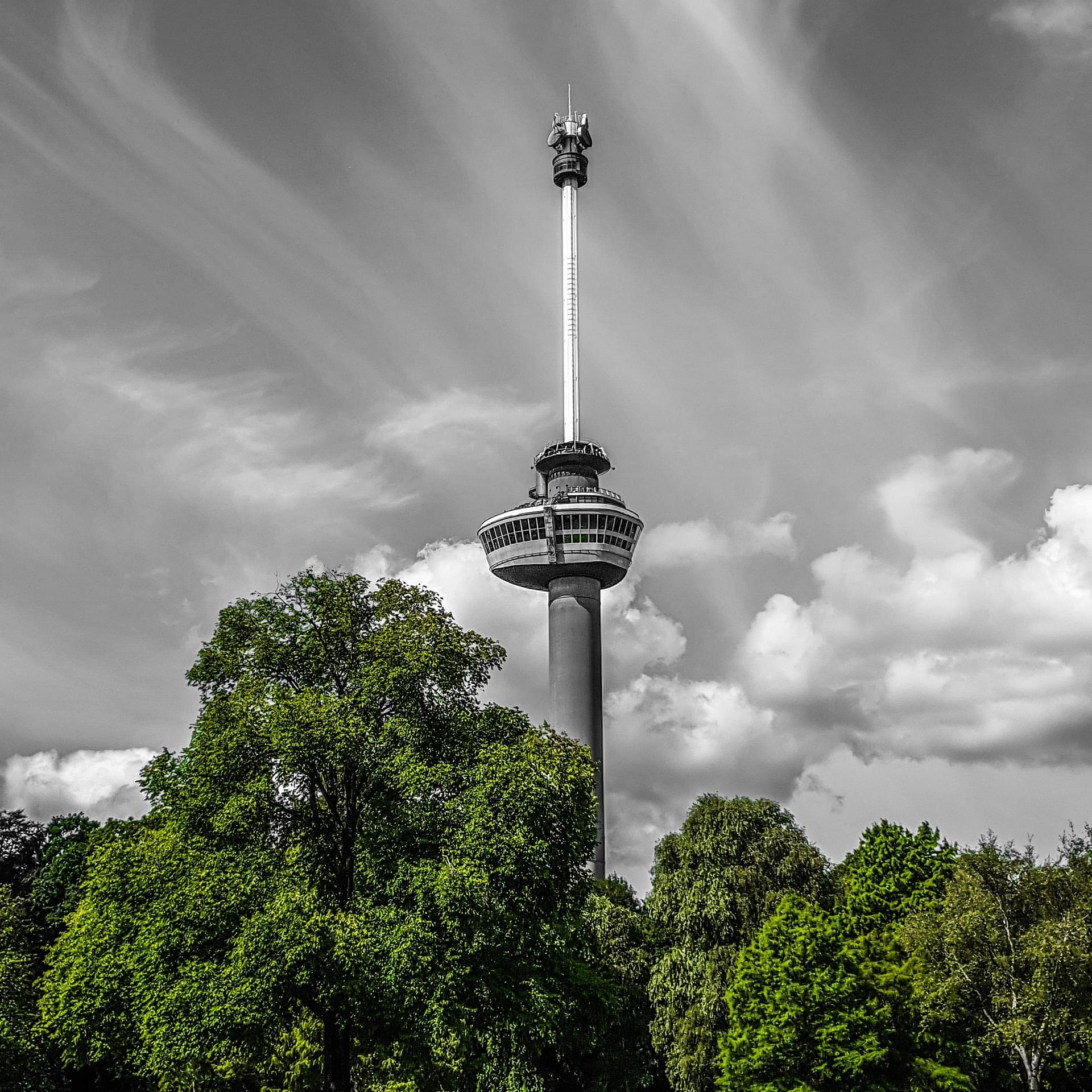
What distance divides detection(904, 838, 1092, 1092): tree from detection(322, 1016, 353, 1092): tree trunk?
21725mm

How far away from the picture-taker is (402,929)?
92.4 feet

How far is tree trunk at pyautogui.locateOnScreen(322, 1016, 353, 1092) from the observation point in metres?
31.2

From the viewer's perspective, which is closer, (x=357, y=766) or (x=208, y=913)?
(x=208, y=913)

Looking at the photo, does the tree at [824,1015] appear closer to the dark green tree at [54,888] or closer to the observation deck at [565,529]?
the dark green tree at [54,888]

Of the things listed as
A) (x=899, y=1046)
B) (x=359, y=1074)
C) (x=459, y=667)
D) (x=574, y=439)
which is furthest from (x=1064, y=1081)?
(x=574, y=439)

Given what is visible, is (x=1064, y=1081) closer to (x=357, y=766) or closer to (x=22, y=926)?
(x=357, y=766)

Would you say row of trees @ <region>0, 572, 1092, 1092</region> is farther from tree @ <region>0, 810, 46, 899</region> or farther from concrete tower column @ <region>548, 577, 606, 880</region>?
concrete tower column @ <region>548, 577, 606, 880</region>

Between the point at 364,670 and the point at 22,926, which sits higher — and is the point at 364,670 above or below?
above

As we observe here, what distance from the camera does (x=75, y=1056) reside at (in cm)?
3481

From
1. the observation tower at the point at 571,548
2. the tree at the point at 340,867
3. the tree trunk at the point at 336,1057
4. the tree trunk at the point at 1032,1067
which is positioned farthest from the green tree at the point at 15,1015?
the observation tower at the point at 571,548

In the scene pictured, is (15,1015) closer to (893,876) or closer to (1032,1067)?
(1032,1067)

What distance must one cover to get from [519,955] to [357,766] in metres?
7.34

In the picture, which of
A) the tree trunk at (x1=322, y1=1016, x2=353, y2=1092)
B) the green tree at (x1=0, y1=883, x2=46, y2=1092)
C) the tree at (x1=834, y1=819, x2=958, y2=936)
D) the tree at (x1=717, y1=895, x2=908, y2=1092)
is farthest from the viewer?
the tree at (x1=834, y1=819, x2=958, y2=936)

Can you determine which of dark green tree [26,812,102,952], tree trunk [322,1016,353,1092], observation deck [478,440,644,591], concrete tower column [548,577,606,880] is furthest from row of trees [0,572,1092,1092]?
observation deck [478,440,644,591]
